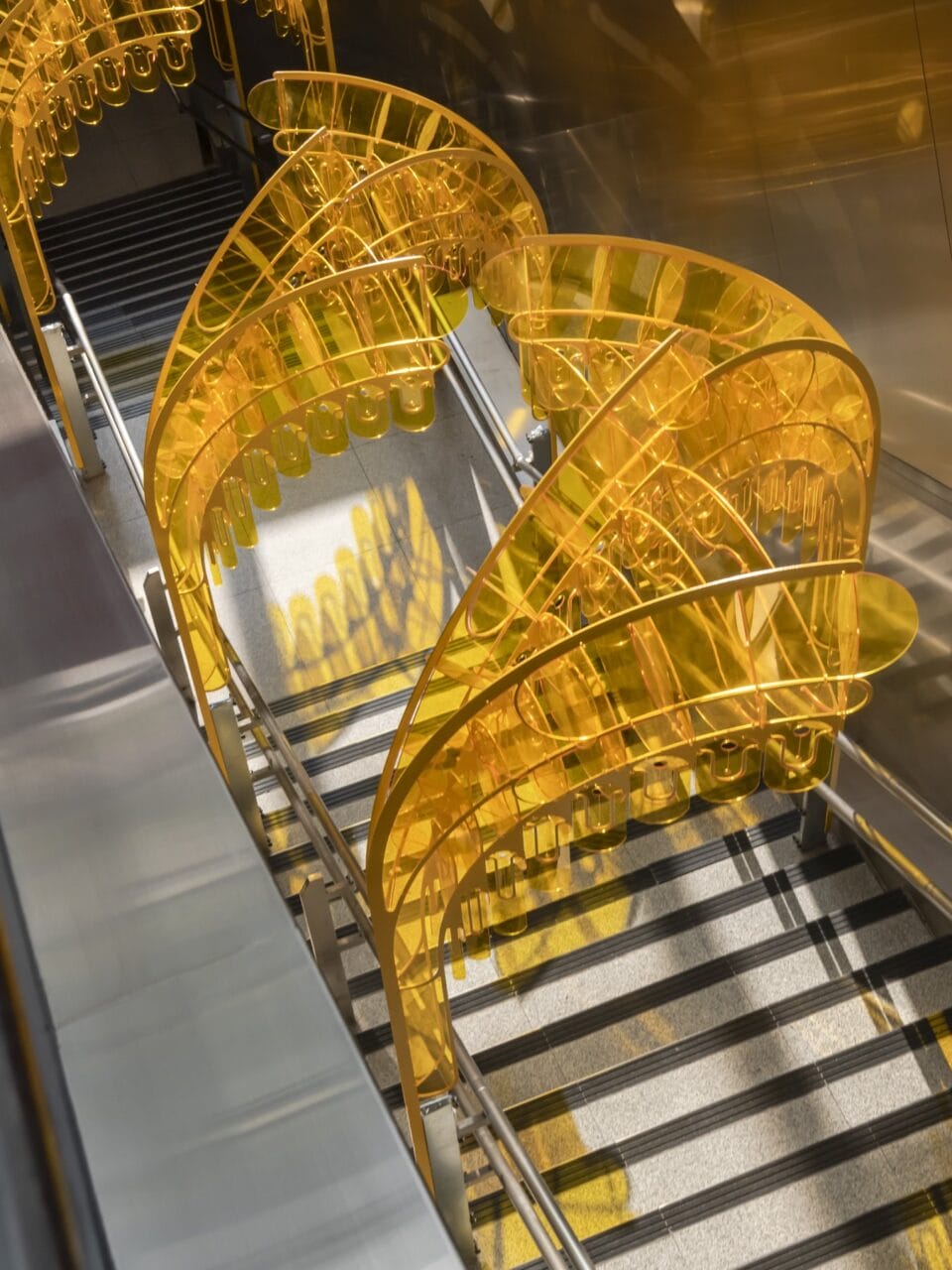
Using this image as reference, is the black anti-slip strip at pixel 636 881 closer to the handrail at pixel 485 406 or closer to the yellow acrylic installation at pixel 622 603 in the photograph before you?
the yellow acrylic installation at pixel 622 603

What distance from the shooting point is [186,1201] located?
69cm

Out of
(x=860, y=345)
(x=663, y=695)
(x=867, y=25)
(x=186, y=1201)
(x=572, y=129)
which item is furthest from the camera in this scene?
(x=572, y=129)

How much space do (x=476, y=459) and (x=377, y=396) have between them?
337cm

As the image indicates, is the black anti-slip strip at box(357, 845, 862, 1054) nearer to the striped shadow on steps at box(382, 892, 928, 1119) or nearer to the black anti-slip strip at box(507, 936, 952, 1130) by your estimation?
the striped shadow on steps at box(382, 892, 928, 1119)

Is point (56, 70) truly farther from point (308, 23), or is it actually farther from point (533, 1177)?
point (533, 1177)

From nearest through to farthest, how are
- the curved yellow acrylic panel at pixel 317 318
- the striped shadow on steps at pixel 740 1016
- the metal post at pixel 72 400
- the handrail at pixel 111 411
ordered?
the curved yellow acrylic panel at pixel 317 318 → the striped shadow on steps at pixel 740 1016 → the handrail at pixel 111 411 → the metal post at pixel 72 400

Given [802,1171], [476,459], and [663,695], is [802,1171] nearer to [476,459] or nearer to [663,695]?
[663,695]

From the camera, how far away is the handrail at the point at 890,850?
602cm

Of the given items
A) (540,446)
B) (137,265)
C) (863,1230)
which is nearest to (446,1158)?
(863,1230)

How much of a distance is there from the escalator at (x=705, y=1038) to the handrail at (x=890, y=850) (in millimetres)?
653

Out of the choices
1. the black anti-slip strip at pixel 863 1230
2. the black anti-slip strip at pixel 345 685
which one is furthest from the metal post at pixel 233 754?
the black anti-slip strip at pixel 863 1230

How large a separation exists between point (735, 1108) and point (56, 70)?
752 cm

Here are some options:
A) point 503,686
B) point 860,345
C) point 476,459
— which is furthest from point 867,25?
point 476,459

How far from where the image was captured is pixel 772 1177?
19.6ft
